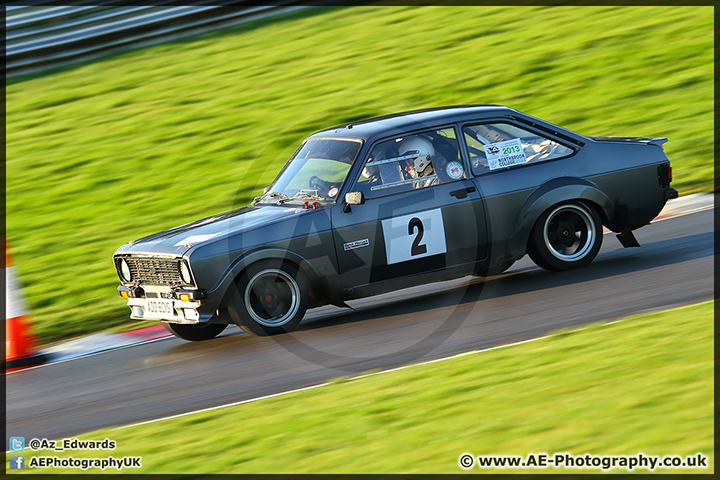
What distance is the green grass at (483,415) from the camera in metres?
4.16

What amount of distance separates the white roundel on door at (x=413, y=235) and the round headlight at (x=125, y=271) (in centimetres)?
237

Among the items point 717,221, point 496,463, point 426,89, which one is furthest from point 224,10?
point 496,463

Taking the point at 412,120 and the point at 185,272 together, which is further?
the point at 412,120

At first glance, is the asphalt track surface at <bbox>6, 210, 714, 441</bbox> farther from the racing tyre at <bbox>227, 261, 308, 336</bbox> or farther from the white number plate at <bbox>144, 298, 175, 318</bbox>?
the white number plate at <bbox>144, 298, 175, 318</bbox>

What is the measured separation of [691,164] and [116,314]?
7.57 m

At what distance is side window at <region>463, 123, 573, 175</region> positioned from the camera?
7.57 metres

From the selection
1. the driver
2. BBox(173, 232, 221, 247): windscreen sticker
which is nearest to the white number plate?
BBox(173, 232, 221, 247): windscreen sticker

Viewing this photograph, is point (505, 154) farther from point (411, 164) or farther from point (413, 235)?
point (413, 235)

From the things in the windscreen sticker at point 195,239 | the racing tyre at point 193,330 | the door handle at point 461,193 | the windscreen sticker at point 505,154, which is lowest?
the racing tyre at point 193,330

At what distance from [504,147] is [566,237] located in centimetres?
107

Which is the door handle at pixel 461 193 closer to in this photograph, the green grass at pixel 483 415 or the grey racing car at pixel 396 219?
the grey racing car at pixel 396 219

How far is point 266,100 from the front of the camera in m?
15.2

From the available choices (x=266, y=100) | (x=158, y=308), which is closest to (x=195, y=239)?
(x=158, y=308)

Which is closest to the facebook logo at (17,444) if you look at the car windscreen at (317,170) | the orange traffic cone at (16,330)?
the orange traffic cone at (16,330)
